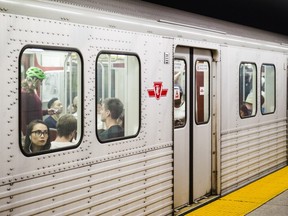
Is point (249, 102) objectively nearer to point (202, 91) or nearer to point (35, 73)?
point (202, 91)

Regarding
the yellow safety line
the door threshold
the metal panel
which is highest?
the metal panel

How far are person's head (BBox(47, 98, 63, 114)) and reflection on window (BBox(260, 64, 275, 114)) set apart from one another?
17.5 feet

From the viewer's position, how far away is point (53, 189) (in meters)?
4.22

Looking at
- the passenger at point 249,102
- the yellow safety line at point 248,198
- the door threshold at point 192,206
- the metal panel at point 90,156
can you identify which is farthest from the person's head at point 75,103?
the passenger at point 249,102

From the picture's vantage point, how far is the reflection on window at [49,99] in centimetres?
396

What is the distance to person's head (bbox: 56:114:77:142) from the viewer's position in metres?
4.33

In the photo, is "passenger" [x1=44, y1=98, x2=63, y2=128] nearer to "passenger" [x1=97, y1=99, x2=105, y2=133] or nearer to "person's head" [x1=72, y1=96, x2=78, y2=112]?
"person's head" [x1=72, y1=96, x2=78, y2=112]

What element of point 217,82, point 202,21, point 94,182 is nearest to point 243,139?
point 217,82

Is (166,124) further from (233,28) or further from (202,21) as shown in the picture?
(233,28)

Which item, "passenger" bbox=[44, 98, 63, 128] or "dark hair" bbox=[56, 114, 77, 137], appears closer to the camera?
"passenger" bbox=[44, 98, 63, 128]

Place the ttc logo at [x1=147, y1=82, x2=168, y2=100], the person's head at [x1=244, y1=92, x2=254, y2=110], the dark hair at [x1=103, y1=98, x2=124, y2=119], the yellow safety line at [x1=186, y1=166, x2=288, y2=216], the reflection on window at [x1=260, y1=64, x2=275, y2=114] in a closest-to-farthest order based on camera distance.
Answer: the dark hair at [x1=103, y1=98, x2=124, y2=119] → the ttc logo at [x1=147, y1=82, x2=168, y2=100] → the yellow safety line at [x1=186, y1=166, x2=288, y2=216] → the person's head at [x1=244, y1=92, x2=254, y2=110] → the reflection on window at [x1=260, y1=64, x2=275, y2=114]

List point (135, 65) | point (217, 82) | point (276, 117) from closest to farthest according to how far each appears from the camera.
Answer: point (135, 65)
point (217, 82)
point (276, 117)

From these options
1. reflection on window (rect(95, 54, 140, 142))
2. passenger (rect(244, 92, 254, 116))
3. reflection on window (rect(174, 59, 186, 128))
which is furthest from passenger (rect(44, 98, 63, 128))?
passenger (rect(244, 92, 254, 116))

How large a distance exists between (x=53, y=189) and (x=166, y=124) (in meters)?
2.01
